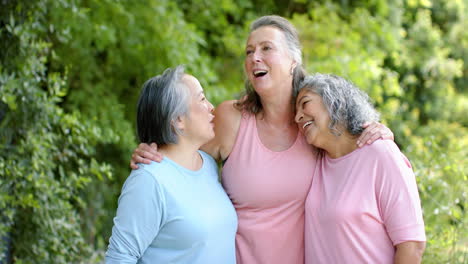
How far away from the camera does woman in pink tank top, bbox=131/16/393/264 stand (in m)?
2.17

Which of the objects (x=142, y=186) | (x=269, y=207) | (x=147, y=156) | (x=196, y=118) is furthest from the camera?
(x=269, y=207)

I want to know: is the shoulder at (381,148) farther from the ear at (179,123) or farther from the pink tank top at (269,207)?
the ear at (179,123)

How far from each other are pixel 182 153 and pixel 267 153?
416 millimetres

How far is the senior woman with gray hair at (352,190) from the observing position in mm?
1814

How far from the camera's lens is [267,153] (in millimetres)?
2229

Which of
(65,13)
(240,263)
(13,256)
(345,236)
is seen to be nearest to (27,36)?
(65,13)

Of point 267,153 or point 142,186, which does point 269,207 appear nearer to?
point 267,153

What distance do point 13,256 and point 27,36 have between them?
49.2 inches

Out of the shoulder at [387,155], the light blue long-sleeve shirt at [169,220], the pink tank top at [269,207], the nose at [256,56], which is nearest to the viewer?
the light blue long-sleeve shirt at [169,220]

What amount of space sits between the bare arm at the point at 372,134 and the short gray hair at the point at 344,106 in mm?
44

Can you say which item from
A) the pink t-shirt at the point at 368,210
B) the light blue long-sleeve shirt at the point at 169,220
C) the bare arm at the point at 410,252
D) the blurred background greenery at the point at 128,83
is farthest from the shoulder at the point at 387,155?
the blurred background greenery at the point at 128,83

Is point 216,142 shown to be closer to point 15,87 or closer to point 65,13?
point 15,87

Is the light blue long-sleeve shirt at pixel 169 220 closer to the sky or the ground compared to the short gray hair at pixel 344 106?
closer to the ground

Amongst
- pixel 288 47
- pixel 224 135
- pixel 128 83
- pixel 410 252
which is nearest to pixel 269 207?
pixel 224 135
